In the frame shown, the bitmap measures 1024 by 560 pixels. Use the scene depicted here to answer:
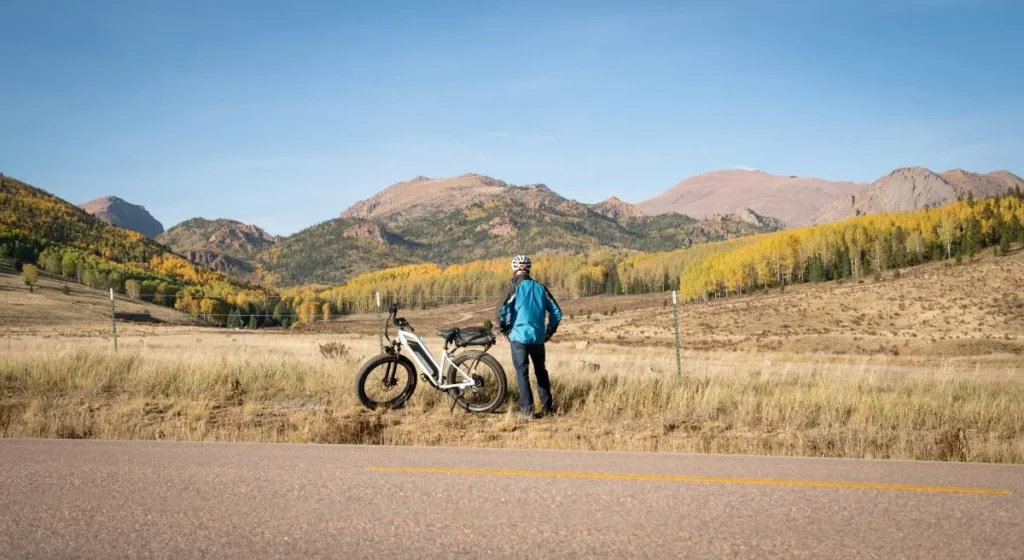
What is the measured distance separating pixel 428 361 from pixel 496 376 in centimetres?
106

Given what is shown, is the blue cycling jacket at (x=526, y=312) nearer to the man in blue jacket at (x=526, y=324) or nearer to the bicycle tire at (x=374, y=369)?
the man in blue jacket at (x=526, y=324)

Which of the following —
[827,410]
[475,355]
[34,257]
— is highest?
[34,257]

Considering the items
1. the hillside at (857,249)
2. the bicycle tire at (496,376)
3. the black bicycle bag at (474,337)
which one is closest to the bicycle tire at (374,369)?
the bicycle tire at (496,376)

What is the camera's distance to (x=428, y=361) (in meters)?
10.8

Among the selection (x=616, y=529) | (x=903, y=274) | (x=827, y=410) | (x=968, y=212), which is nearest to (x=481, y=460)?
(x=616, y=529)

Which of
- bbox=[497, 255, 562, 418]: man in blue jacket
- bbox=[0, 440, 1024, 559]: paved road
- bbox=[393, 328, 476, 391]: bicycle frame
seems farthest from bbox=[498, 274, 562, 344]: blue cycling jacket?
bbox=[0, 440, 1024, 559]: paved road

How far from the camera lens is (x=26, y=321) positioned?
68375 mm

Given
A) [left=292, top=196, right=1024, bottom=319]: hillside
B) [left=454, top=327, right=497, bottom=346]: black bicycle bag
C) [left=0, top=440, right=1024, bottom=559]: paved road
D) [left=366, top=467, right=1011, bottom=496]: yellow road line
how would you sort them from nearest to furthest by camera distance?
[left=0, top=440, right=1024, bottom=559]: paved road, [left=366, top=467, right=1011, bottom=496]: yellow road line, [left=454, top=327, right=497, bottom=346]: black bicycle bag, [left=292, top=196, right=1024, bottom=319]: hillside

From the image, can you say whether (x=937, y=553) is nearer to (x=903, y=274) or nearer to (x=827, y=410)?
(x=827, y=410)

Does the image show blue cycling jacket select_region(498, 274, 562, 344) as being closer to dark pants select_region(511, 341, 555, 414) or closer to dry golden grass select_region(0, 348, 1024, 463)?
dark pants select_region(511, 341, 555, 414)

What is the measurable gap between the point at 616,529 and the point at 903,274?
11558 cm

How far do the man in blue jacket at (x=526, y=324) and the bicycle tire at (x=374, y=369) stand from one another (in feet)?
5.45

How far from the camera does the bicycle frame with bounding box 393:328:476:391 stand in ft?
34.9

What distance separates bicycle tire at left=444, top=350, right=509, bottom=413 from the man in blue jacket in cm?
30
